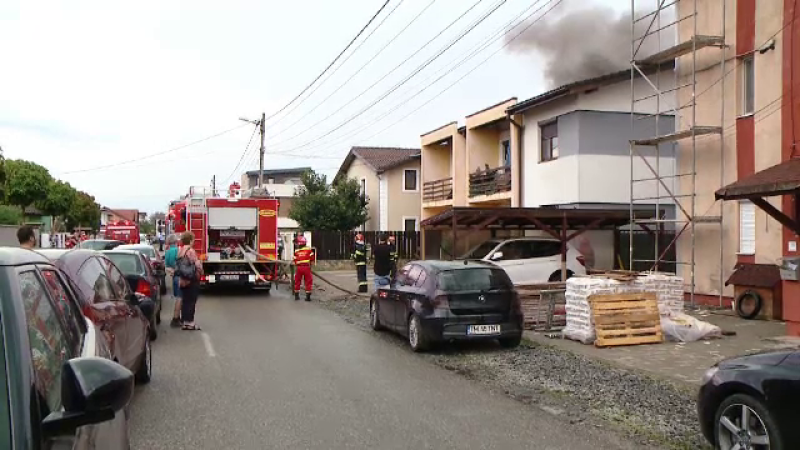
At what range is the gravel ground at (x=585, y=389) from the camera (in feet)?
21.1

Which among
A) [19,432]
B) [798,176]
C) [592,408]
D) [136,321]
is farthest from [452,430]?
[798,176]

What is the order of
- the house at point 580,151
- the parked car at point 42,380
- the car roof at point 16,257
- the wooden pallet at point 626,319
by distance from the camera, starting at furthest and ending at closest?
the house at point 580,151
the wooden pallet at point 626,319
the car roof at point 16,257
the parked car at point 42,380

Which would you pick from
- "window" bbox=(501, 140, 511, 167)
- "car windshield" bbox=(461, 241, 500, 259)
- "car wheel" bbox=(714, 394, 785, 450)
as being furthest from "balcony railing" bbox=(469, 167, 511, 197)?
"car wheel" bbox=(714, 394, 785, 450)

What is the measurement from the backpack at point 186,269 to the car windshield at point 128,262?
84 centimetres

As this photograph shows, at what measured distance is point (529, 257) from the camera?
772 inches

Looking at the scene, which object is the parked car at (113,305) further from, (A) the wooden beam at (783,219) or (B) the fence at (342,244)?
(B) the fence at (342,244)

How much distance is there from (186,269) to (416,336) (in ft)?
14.7

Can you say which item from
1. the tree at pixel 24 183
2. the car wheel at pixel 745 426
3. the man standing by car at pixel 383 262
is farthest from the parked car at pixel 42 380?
the tree at pixel 24 183

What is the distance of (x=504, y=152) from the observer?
94.9 ft

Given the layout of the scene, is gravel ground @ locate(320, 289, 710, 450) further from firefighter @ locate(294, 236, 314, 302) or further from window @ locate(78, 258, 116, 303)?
firefighter @ locate(294, 236, 314, 302)

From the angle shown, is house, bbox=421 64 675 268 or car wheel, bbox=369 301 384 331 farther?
house, bbox=421 64 675 268

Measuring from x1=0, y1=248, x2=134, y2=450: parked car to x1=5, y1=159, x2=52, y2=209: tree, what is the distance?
1892 inches

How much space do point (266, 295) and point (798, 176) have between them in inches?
553

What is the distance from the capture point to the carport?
16969 mm
